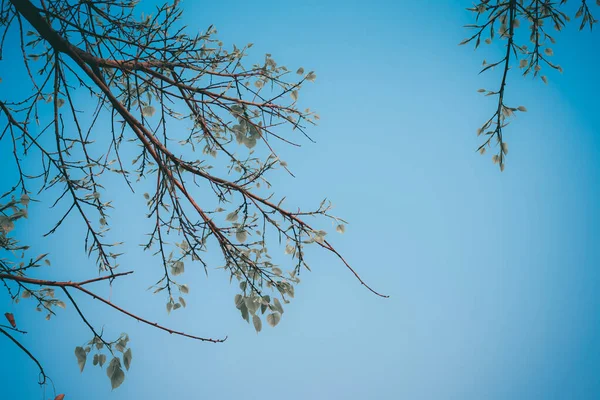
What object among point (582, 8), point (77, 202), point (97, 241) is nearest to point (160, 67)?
point (77, 202)

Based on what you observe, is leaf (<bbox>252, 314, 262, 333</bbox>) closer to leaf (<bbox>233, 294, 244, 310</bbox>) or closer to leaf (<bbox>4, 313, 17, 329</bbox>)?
leaf (<bbox>233, 294, 244, 310</bbox>)

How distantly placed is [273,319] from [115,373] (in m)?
0.79

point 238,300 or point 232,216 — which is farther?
point 232,216

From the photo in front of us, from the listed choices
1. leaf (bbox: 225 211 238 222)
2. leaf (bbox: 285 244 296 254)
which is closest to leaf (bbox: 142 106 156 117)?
leaf (bbox: 225 211 238 222)

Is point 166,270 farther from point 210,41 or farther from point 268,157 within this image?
point 210,41

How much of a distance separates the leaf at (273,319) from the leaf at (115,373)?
2.43ft

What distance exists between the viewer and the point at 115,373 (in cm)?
157

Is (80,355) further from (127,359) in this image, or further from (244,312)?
(244,312)

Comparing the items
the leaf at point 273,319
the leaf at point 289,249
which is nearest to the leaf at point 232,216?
the leaf at point 289,249

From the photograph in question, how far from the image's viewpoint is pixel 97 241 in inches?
99.3

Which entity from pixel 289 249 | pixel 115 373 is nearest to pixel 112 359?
pixel 115 373

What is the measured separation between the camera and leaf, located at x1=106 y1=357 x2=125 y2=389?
5.10 feet

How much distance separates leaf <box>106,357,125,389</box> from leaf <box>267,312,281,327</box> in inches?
29.1

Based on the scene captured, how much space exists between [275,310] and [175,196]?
0.97 meters
